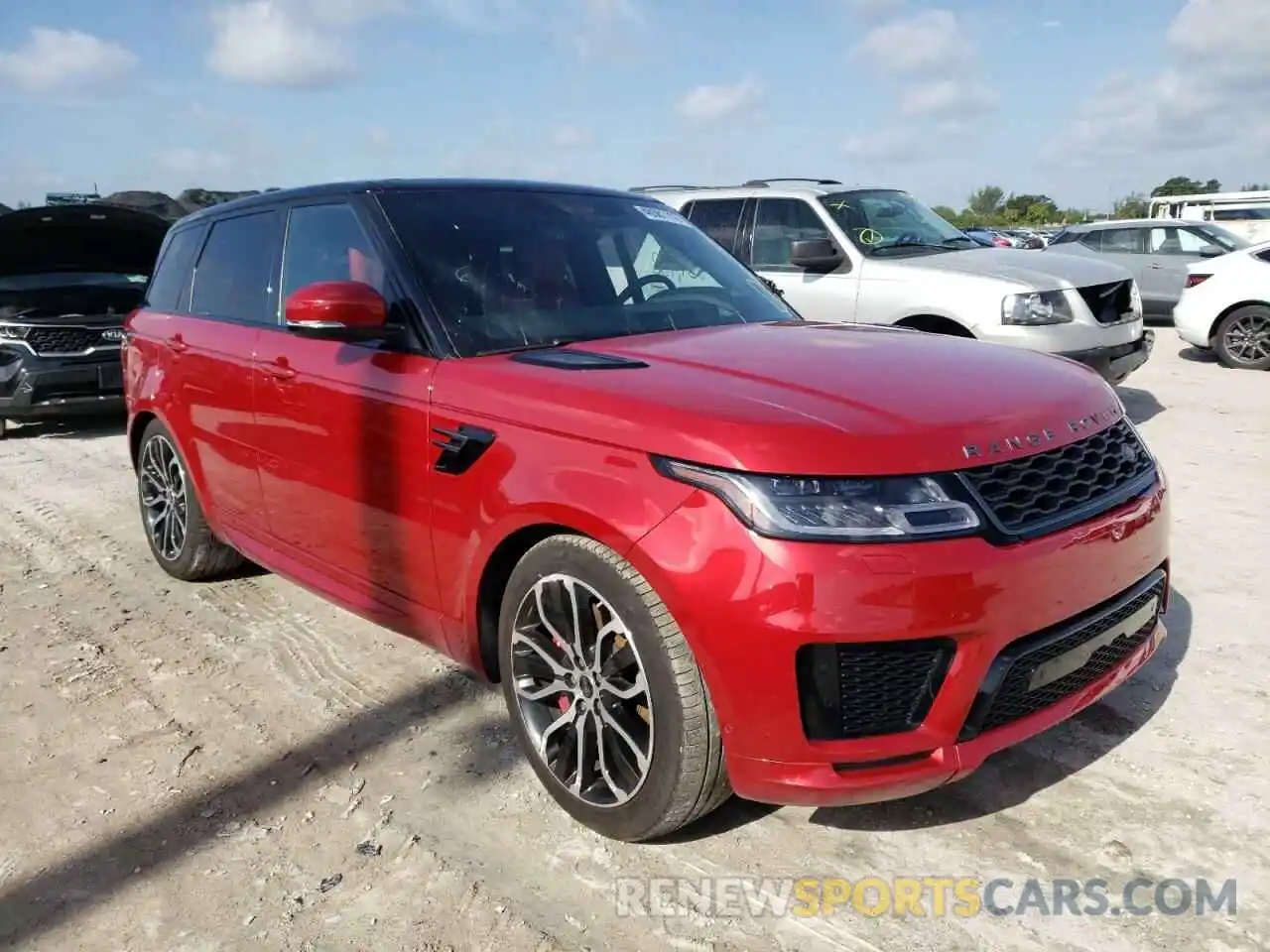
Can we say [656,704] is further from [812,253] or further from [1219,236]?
[1219,236]

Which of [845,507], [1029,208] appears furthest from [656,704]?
[1029,208]

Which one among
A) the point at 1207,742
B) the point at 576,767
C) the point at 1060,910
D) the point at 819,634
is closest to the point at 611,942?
the point at 576,767

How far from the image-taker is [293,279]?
3.87 meters

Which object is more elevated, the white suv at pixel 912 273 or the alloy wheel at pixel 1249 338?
the white suv at pixel 912 273

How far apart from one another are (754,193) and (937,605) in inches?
264

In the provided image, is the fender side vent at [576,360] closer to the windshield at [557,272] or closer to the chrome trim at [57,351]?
the windshield at [557,272]

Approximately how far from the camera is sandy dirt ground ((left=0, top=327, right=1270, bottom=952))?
7.88ft

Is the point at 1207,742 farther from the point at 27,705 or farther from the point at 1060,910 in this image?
the point at 27,705

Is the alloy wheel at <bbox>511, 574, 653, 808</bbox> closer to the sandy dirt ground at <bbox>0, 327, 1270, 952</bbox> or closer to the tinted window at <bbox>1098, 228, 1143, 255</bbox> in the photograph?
the sandy dirt ground at <bbox>0, 327, 1270, 952</bbox>

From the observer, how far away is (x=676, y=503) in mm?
2338

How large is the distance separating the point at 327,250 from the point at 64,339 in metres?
6.21

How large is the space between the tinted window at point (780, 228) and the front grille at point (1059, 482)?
18.1 feet

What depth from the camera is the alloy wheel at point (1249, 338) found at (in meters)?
10.8

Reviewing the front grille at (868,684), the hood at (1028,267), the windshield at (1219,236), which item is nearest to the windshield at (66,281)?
the hood at (1028,267)
